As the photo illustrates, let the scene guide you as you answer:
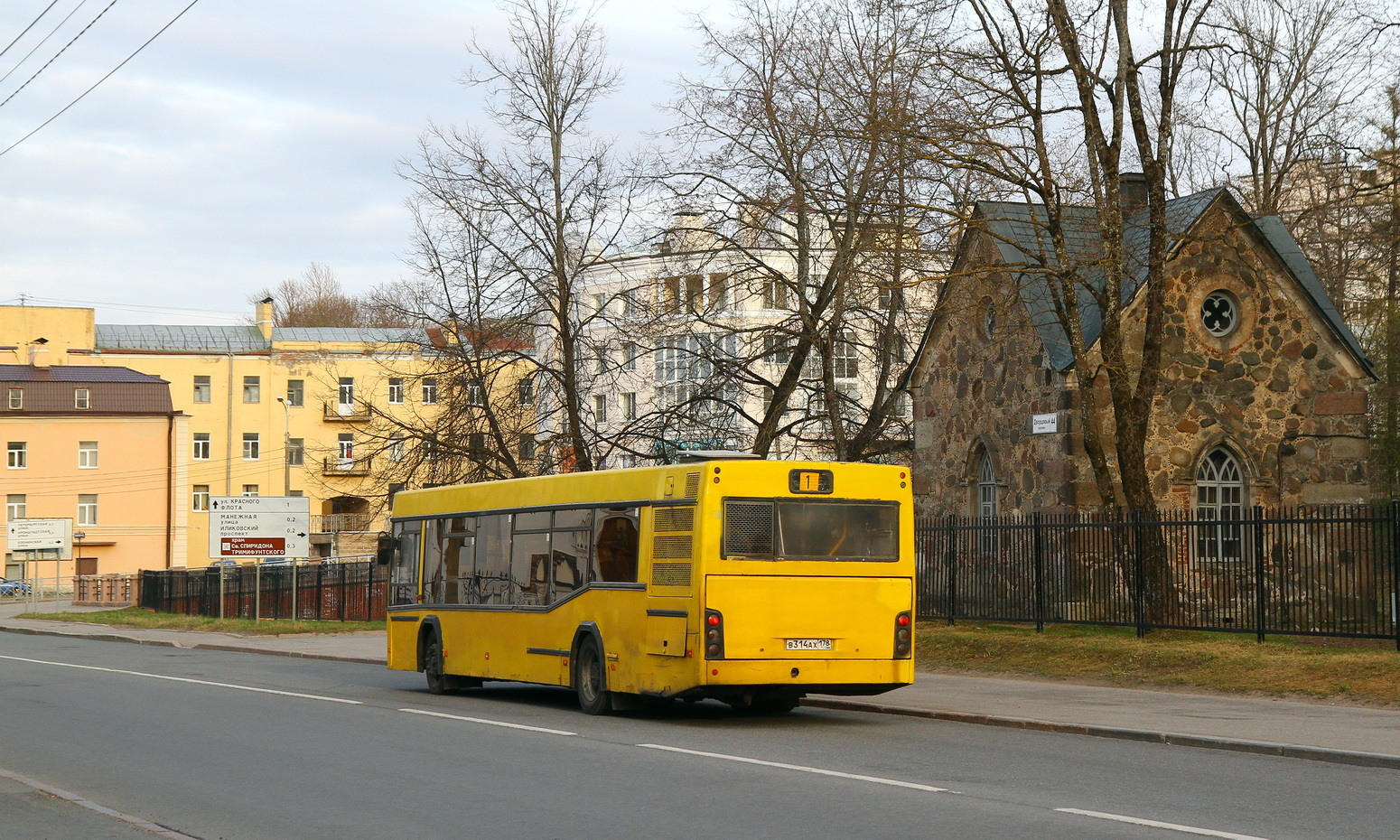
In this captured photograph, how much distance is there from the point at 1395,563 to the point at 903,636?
255 inches

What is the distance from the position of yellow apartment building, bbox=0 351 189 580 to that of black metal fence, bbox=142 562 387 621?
25.2 metres

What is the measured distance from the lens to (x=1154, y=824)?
923cm

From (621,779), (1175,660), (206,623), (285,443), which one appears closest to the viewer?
(621,779)

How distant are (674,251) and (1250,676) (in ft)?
47.9

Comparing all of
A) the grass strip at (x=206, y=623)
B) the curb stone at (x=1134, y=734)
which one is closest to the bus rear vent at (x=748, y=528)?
the curb stone at (x=1134, y=734)

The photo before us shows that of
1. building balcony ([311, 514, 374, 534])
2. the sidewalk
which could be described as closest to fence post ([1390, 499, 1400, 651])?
the sidewalk

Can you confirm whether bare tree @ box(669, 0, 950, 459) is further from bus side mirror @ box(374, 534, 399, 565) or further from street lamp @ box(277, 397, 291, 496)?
street lamp @ box(277, 397, 291, 496)

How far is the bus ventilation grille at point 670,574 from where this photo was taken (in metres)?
15.5

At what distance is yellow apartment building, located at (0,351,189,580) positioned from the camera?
3029 inches

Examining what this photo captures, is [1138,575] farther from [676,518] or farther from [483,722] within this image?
[483,722]

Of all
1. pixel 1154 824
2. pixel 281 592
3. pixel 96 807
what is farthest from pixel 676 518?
pixel 281 592

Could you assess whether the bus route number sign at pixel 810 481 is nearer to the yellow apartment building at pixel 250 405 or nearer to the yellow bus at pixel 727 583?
the yellow bus at pixel 727 583

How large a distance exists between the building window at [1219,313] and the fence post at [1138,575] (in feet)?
21.5

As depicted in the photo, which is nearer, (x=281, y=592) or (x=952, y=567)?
(x=952, y=567)
